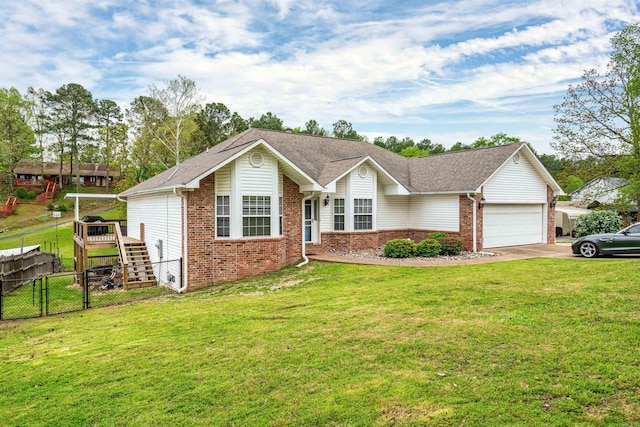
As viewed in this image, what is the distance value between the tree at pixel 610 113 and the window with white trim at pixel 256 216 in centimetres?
2323

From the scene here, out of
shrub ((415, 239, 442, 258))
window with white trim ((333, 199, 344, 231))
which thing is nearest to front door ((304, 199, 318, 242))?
window with white trim ((333, 199, 344, 231))

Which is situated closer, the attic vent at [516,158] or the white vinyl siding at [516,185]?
the white vinyl siding at [516,185]

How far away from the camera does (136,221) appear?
23.0 metres

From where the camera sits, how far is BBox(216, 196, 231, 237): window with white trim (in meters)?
15.4

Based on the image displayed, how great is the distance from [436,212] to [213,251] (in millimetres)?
10886

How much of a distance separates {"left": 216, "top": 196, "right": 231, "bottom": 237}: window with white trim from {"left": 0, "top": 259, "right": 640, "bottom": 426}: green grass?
458cm

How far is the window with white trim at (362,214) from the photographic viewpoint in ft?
64.2

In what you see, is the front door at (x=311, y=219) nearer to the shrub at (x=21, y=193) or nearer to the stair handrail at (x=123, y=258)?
the stair handrail at (x=123, y=258)

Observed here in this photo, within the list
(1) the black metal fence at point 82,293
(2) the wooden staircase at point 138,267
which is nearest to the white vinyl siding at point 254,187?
(1) the black metal fence at point 82,293

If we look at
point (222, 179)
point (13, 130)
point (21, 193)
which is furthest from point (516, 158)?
point (13, 130)

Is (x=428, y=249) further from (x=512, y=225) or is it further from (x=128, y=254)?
(x=128, y=254)

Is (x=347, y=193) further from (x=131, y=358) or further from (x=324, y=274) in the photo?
(x=131, y=358)

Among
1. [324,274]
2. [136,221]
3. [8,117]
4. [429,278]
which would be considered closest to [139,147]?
[8,117]

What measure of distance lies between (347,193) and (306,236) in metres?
2.71
